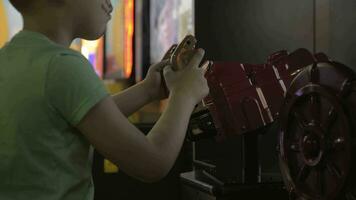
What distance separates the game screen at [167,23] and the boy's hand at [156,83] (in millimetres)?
799

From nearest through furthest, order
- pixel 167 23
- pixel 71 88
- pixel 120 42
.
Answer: pixel 71 88 → pixel 167 23 → pixel 120 42

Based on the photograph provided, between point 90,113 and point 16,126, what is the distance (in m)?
0.14

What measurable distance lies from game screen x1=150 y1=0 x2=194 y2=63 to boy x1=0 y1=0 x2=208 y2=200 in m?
1.02

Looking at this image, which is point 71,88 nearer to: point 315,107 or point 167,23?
point 315,107

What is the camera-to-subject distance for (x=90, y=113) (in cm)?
78

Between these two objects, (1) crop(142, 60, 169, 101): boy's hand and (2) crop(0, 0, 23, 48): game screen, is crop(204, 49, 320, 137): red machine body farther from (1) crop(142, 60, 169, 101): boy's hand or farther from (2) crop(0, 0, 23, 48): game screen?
(2) crop(0, 0, 23, 48): game screen

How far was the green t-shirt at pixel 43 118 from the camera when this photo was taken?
2.59 feet

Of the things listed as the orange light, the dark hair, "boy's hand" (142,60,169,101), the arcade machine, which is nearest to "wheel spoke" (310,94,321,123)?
the arcade machine

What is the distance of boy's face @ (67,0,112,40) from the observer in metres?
0.86

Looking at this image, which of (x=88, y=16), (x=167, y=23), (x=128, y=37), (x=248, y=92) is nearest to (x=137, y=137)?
(x=88, y=16)

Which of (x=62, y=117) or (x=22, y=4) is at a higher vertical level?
(x=22, y=4)

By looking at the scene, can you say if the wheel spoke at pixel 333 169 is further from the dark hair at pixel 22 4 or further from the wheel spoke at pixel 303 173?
the dark hair at pixel 22 4

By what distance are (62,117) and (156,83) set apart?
307 mm

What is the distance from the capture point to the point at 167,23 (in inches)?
98.5
